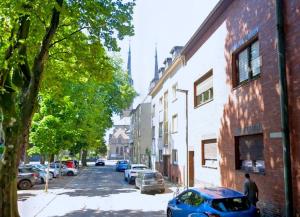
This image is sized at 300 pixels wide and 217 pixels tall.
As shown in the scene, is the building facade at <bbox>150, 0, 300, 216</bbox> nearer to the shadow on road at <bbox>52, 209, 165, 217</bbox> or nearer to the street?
the street

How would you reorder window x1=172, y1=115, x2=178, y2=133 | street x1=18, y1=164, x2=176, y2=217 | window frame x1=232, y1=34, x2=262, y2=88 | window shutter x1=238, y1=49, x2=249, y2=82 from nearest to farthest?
window frame x1=232, y1=34, x2=262, y2=88 < window shutter x1=238, y1=49, x2=249, y2=82 < street x1=18, y1=164, x2=176, y2=217 < window x1=172, y1=115, x2=178, y2=133

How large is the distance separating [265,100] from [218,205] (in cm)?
455

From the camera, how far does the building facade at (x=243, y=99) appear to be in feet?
35.2

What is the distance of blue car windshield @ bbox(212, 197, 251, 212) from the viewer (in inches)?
368

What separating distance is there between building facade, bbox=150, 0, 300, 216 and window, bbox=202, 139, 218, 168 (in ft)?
0.15

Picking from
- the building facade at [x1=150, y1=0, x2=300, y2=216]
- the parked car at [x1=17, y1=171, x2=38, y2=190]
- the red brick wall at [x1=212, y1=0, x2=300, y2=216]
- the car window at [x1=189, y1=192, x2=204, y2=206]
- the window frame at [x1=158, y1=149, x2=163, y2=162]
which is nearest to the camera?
the car window at [x1=189, y1=192, x2=204, y2=206]

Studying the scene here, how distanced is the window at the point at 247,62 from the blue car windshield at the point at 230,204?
547cm

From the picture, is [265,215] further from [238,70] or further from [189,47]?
[189,47]

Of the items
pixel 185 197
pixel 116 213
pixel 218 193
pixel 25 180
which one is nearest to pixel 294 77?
pixel 218 193

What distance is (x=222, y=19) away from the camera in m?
16.9

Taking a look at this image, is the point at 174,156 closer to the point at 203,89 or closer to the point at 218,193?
the point at 203,89

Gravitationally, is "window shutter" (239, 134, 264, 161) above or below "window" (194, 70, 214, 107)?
below

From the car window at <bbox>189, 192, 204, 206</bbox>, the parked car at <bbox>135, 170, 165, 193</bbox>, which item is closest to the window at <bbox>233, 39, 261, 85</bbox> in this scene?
the car window at <bbox>189, 192, 204, 206</bbox>

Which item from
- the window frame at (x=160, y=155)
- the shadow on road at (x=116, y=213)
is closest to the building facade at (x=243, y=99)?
the shadow on road at (x=116, y=213)
